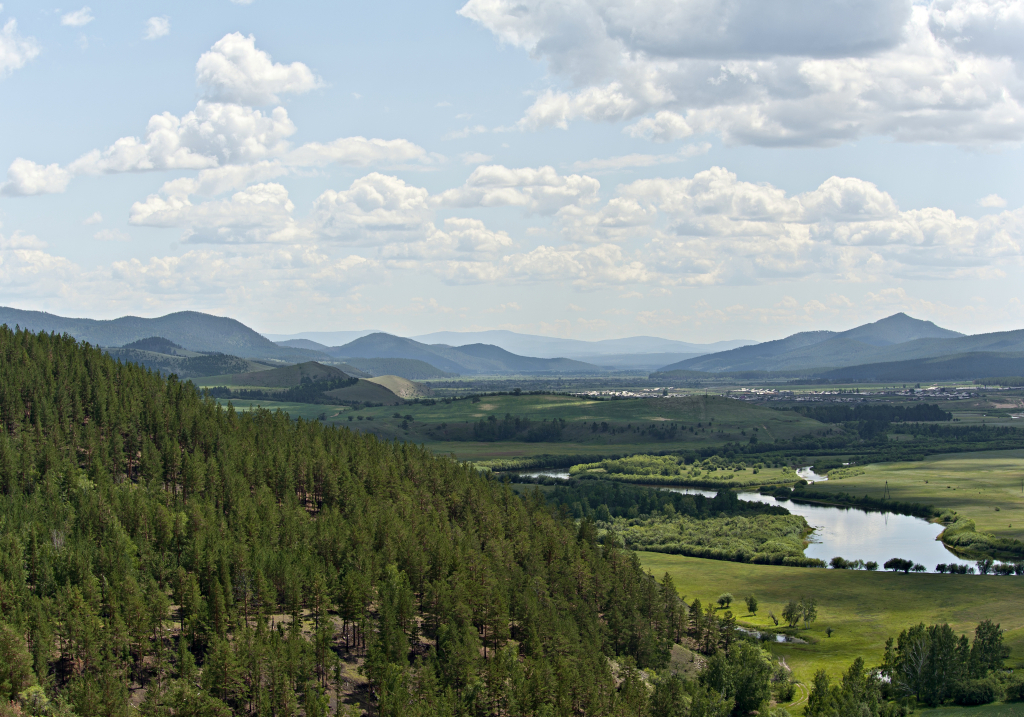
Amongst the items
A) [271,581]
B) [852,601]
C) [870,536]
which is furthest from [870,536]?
[271,581]

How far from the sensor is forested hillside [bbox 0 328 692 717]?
67625 millimetres

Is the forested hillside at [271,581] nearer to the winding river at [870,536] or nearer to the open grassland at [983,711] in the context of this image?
the open grassland at [983,711]

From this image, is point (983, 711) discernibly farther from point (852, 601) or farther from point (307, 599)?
point (307, 599)

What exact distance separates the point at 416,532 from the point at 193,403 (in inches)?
2249

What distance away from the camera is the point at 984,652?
9094 centimetres

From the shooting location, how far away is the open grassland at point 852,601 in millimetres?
100250

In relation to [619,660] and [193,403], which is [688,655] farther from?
[193,403]

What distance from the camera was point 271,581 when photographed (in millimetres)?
83062

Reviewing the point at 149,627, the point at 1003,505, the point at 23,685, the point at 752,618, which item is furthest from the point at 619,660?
the point at 1003,505

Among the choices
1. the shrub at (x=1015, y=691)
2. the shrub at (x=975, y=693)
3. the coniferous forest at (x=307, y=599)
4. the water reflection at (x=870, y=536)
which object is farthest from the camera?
the water reflection at (x=870, y=536)

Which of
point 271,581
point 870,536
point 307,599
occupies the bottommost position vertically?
point 870,536

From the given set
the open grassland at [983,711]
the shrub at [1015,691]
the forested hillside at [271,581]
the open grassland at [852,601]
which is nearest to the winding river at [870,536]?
the open grassland at [852,601]

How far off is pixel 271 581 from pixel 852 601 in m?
73.2

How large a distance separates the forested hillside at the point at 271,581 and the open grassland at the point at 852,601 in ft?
50.9
